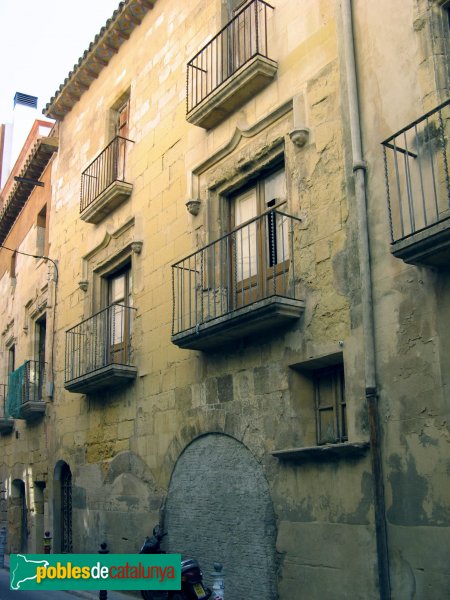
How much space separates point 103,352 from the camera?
12258mm

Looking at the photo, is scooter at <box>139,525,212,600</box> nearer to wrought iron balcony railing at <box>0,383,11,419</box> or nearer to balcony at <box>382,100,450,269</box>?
balcony at <box>382,100,450,269</box>

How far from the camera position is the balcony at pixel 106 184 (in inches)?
482

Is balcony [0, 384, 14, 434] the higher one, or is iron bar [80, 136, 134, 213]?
iron bar [80, 136, 134, 213]

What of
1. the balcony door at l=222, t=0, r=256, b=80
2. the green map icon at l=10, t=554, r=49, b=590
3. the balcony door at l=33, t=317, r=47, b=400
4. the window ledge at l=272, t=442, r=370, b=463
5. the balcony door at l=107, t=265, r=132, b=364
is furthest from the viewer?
the balcony door at l=33, t=317, r=47, b=400

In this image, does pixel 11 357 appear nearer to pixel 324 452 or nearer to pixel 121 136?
pixel 121 136

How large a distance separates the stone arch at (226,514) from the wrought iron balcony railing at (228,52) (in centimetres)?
469

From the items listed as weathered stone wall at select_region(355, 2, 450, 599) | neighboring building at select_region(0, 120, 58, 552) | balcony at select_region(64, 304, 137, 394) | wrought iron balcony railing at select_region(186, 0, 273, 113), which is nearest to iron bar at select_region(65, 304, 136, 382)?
balcony at select_region(64, 304, 137, 394)

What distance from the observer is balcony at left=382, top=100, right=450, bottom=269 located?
6078 millimetres

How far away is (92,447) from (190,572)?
4788 mm

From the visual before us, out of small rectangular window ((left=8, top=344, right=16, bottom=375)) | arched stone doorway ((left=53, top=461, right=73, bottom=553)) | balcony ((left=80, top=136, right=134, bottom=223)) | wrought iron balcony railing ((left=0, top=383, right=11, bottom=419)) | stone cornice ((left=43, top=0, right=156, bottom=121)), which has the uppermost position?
stone cornice ((left=43, top=0, right=156, bottom=121))

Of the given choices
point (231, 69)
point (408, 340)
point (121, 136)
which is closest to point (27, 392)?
point (121, 136)

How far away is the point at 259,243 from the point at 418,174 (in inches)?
106

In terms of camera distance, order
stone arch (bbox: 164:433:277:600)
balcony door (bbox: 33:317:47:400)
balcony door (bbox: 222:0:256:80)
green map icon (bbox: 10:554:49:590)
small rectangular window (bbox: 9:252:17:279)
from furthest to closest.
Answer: small rectangular window (bbox: 9:252:17:279)
balcony door (bbox: 33:317:47:400)
green map icon (bbox: 10:554:49:590)
balcony door (bbox: 222:0:256:80)
stone arch (bbox: 164:433:277:600)

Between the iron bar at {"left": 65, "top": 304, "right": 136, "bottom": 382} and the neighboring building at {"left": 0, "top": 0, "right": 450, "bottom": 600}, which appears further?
the iron bar at {"left": 65, "top": 304, "right": 136, "bottom": 382}
